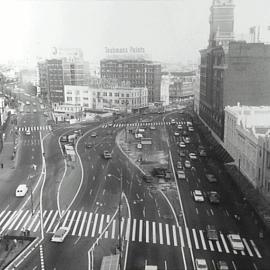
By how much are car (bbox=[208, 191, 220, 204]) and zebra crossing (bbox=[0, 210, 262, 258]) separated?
4285 mm

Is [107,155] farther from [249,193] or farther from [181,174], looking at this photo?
[249,193]

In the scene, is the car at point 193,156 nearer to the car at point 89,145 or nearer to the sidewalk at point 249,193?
the sidewalk at point 249,193

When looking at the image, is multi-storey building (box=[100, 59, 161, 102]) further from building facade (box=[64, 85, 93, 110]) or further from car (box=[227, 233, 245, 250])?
car (box=[227, 233, 245, 250])

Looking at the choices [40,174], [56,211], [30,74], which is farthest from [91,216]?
[30,74]

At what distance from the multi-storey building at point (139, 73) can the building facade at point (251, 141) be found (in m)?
43.5

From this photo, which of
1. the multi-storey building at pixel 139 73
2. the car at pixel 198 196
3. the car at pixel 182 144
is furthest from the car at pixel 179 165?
the multi-storey building at pixel 139 73

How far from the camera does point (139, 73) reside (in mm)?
83438

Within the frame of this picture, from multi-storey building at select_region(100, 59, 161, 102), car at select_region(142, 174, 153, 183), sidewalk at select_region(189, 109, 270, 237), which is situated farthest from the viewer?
multi-storey building at select_region(100, 59, 161, 102)

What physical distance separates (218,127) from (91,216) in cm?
2375

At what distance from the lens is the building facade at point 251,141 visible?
2720 centimetres

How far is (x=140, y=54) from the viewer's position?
87.7m

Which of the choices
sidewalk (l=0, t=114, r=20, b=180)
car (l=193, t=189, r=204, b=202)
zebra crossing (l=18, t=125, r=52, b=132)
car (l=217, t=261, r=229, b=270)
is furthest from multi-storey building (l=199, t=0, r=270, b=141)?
car (l=217, t=261, r=229, b=270)

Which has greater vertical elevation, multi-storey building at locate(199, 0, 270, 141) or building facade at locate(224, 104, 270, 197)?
multi-storey building at locate(199, 0, 270, 141)

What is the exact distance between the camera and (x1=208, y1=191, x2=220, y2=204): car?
2676cm
